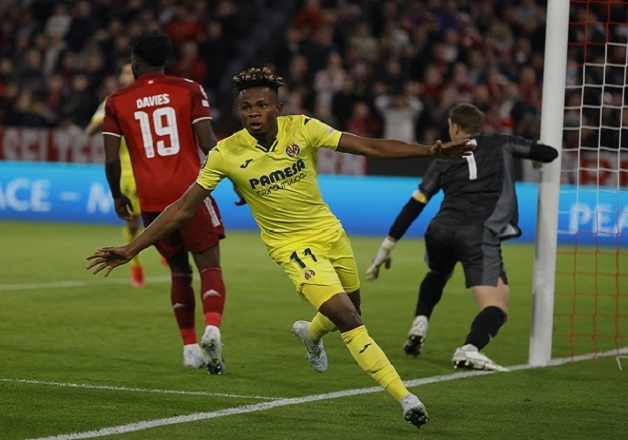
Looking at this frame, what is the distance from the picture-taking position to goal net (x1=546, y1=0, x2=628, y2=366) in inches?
400

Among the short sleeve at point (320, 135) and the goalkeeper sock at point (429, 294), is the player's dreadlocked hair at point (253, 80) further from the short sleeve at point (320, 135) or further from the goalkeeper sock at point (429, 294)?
the goalkeeper sock at point (429, 294)

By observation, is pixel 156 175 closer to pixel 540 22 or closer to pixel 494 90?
pixel 494 90

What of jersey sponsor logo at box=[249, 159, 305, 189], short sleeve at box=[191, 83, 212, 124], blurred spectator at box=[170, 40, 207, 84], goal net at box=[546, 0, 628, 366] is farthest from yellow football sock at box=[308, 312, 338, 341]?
blurred spectator at box=[170, 40, 207, 84]

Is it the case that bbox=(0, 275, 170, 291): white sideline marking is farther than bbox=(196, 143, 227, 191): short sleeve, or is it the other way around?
bbox=(0, 275, 170, 291): white sideline marking

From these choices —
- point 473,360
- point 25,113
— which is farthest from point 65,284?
point 25,113

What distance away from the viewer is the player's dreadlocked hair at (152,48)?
28.6 feet

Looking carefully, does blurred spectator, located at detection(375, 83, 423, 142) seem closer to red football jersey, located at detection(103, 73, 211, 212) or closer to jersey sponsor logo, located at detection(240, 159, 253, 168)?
red football jersey, located at detection(103, 73, 211, 212)

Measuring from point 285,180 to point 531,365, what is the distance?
9.36 ft

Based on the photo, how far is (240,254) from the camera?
16688 millimetres

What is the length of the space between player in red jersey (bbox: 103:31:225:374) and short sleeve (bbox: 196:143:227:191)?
1.56 m

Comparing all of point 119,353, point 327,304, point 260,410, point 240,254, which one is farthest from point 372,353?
point 240,254

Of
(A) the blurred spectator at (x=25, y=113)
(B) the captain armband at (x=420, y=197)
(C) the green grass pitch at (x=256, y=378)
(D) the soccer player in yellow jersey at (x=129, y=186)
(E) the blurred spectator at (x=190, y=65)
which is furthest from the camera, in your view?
(E) the blurred spectator at (x=190, y=65)

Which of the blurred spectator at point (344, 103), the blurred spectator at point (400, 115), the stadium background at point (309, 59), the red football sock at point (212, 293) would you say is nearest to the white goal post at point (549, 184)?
the red football sock at point (212, 293)

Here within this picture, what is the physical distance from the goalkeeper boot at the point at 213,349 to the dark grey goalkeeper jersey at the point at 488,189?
194cm
